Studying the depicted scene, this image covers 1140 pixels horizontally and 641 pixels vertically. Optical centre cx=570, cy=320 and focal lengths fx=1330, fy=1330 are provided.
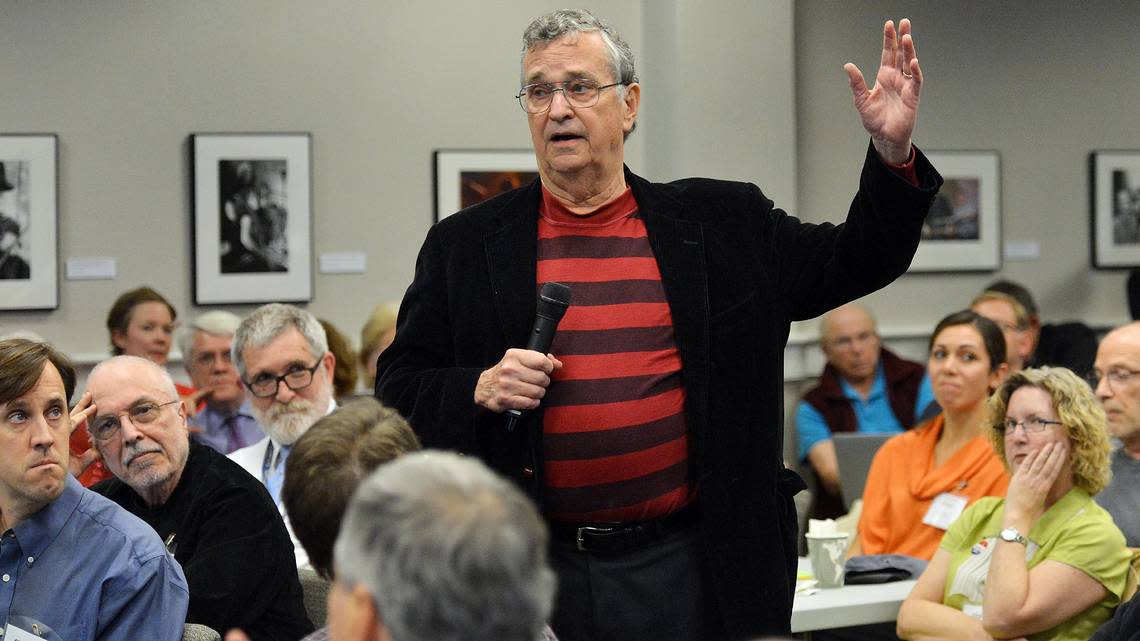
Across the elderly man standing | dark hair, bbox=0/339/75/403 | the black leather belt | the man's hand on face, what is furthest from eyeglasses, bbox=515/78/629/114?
dark hair, bbox=0/339/75/403

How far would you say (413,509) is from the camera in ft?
3.47

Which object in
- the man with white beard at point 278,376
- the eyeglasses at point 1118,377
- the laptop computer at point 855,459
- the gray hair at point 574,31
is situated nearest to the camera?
the gray hair at point 574,31

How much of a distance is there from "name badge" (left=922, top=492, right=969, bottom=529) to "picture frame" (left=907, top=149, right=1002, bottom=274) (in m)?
4.00

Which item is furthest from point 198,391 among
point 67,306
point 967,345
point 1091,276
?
point 1091,276

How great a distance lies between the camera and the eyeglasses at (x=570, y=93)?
2145 mm

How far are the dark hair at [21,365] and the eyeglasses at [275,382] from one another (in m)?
1.55

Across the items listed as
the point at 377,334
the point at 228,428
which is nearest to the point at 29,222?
the point at 228,428

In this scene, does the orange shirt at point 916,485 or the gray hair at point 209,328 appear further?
the gray hair at point 209,328

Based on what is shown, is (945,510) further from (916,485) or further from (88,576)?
(88,576)

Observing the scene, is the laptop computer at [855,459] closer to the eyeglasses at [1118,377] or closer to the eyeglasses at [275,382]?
the eyeglasses at [1118,377]

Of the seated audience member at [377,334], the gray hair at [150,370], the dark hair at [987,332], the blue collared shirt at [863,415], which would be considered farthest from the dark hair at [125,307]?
the dark hair at [987,332]

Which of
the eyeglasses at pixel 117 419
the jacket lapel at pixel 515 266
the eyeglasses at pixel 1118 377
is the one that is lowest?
the eyeglasses at pixel 117 419

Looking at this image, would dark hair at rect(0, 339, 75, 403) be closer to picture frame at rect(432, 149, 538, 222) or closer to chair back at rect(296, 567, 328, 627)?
chair back at rect(296, 567, 328, 627)

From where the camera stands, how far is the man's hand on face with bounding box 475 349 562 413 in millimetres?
1902
